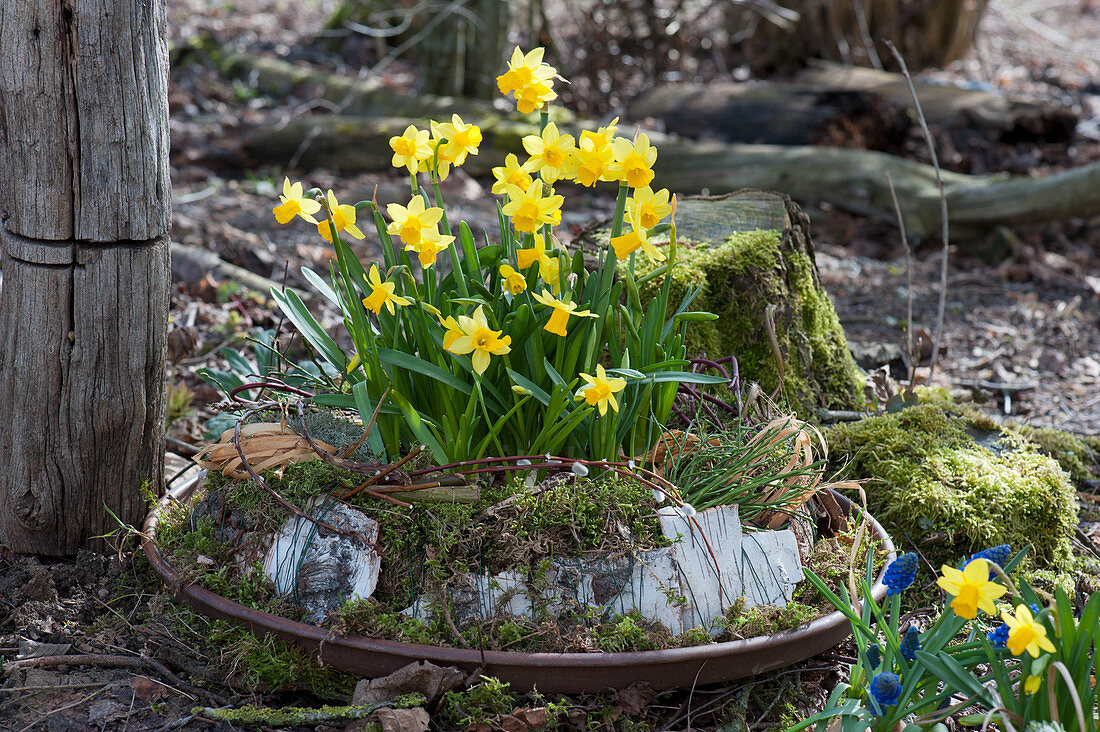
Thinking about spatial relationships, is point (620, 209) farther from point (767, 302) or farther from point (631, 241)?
point (767, 302)

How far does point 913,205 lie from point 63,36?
4.82 m

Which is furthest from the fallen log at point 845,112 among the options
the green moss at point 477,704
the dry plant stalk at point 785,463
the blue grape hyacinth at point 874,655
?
the green moss at point 477,704

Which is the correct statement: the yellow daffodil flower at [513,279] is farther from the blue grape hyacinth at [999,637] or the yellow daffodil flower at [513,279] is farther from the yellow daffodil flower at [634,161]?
the blue grape hyacinth at [999,637]

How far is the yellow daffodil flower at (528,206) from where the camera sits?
1.63m

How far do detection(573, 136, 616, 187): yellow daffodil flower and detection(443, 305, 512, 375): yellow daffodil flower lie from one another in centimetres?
34

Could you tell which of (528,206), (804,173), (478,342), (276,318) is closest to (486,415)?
(478,342)

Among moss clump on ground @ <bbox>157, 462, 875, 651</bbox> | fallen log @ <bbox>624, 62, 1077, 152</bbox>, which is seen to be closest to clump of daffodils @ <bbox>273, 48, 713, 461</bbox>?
moss clump on ground @ <bbox>157, 462, 875, 651</bbox>

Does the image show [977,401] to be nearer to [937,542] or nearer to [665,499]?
[937,542]

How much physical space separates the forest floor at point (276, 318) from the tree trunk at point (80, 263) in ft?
0.64

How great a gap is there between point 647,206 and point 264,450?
98cm

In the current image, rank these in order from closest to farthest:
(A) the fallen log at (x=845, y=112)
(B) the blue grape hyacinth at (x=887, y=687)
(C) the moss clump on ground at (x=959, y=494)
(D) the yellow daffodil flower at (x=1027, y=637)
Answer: (D) the yellow daffodil flower at (x=1027, y=637) < (B) the blue grape hyacinth at (x=887, y=687) < (C) the moss clump on ground at (x=959, y=494) < (A) the fallen log at (x=845, y=112)

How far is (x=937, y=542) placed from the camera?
2.30 m

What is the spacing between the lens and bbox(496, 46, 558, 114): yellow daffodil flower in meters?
1.63

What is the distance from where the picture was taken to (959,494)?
2.32 metres
